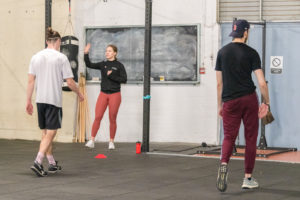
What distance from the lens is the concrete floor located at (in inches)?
269

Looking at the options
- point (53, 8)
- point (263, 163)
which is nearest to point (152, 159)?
point (263, 163)

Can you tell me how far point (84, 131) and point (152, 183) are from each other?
247 inches

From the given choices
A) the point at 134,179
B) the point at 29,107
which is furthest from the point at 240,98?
the point at 29,107

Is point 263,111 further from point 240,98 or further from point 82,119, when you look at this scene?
point 82,119

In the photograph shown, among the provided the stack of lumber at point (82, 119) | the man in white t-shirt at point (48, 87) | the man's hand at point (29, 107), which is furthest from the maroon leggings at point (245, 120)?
the stack of lumber at point (82, 119)

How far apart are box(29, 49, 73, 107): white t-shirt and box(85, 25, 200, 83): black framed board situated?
5.12 m

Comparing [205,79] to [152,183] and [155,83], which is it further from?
[152,183]

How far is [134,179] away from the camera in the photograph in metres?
8.06

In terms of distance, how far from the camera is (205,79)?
13.1 m

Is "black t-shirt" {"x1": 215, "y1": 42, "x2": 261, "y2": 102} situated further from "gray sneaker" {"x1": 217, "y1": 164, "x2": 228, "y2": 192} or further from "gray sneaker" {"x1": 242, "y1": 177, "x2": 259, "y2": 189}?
"gray sneaker" {"x1": 242, "y1": 177, "x2": 259, "y2": 189}

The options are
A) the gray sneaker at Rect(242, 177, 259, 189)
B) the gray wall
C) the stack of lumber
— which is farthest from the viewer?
the stack of lumber

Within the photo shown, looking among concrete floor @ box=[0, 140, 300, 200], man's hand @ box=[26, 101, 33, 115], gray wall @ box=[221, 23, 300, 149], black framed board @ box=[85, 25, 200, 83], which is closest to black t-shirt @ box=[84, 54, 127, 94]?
concrete floor @ box=[0, 140, 300, 200]

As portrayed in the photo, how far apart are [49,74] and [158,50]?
536 cm

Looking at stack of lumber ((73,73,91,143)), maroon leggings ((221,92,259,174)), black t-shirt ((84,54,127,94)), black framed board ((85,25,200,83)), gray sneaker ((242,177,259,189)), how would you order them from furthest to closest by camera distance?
stack of lumber ((73,73,91,143)), black framed board ((85,25,200,83)), black t-shirt ((84,54,127,94)), gray sneaker ((242,177,259,189)), maroon leggings ((221,92,259,174))
